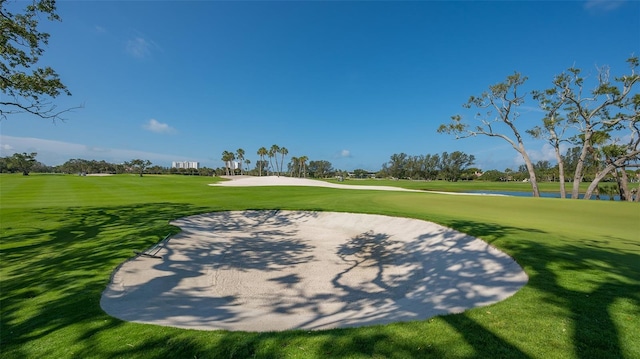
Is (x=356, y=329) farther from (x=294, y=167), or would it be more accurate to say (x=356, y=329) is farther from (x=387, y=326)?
(x=294, y=167)

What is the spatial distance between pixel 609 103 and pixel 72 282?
43301 millimetres

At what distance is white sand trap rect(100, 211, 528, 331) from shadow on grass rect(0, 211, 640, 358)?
61 cm

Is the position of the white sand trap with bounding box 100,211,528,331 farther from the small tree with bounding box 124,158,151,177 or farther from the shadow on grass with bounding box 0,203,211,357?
the small tree with bounding box 124,158,151,177

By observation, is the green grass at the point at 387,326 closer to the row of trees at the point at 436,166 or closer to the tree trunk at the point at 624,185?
the tree trunk at the point at 624,185

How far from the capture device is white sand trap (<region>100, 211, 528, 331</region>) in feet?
18.4

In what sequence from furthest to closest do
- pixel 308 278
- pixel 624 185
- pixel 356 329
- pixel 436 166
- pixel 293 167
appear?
1. pixel 293 167
2. pixel 436 166
3. pixel 624 185
4. pixel 308 278
5. pixel 356 329

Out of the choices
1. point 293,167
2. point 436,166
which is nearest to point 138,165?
point 293,167

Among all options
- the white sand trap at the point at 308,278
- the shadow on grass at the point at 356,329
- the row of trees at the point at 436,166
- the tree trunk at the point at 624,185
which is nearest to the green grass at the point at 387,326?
the shadow on grass at the point at 356,329

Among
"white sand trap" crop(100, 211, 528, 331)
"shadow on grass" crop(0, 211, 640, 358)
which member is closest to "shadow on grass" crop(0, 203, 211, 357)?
"shadow on grass" crop(0, 211, 640, 358)

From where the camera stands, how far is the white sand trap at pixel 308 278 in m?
5.59

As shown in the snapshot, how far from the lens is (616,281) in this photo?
5406 millimetres

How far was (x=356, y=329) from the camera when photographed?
401 centimetres

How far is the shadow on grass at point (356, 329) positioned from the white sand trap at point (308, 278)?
614mm

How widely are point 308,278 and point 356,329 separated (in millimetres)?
5181
